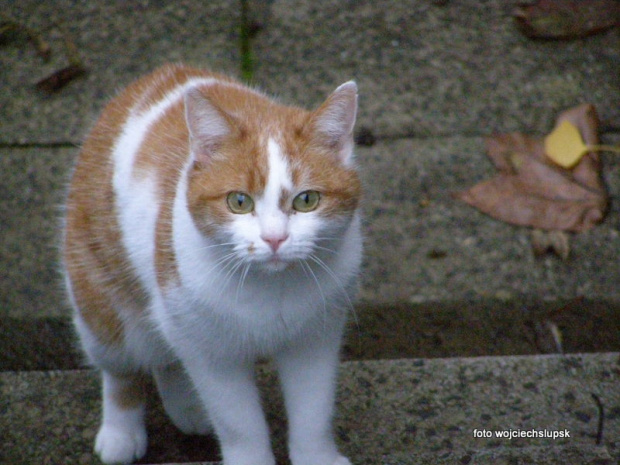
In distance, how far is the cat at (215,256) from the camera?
1.69 metres

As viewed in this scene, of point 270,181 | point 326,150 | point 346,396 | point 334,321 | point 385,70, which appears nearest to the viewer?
point 270,181

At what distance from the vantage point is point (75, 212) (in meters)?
2.27

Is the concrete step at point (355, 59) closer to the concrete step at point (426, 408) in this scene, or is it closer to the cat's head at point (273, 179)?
the concrete step at point (426, 408)

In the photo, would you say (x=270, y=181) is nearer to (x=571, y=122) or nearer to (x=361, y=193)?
(x=361, y=193)

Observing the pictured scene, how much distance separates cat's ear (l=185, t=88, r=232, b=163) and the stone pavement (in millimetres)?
805

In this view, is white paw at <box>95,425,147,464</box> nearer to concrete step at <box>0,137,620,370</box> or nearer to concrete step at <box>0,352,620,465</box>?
concrete step at <box>0,352,620,465</box>

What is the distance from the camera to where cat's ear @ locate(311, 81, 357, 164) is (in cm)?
172

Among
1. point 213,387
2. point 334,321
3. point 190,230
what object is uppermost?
point 190,230

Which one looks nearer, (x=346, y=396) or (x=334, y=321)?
(x=334, y=321)

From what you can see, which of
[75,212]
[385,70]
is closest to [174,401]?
[75,212]

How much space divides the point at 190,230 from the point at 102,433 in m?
0.78

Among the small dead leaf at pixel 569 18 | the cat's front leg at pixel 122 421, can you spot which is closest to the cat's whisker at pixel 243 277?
the cat's front leg at pixel 122 421

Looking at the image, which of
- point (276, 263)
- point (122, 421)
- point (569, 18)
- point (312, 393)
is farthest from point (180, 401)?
point (569, 18)

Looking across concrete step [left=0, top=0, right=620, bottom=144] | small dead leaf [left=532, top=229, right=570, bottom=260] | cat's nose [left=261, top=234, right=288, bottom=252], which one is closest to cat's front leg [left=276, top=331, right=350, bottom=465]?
cat's nose [left=261, top=234, right=288, bottom=252]
